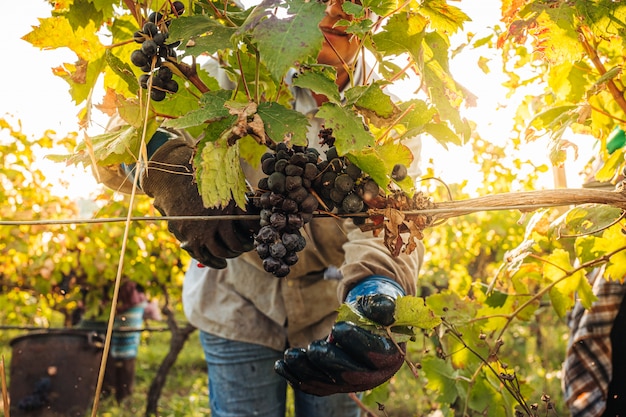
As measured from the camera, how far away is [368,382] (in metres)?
1.02

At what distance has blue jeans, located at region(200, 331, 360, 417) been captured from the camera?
6.24 feet

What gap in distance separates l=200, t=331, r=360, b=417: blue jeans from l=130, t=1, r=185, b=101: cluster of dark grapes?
116cm

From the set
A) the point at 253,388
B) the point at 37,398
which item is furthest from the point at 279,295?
the point at 37,398

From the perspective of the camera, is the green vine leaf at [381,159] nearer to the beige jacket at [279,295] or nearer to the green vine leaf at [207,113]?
the green vine leaf at [207,113]

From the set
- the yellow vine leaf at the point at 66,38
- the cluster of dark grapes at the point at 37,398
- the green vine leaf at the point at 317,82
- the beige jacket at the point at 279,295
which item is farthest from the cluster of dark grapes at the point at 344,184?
the cluster of dark grapes at the point at 37,398

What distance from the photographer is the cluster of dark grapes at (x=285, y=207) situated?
977 millimetres

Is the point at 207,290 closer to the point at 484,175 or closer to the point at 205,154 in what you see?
the point at 205,154

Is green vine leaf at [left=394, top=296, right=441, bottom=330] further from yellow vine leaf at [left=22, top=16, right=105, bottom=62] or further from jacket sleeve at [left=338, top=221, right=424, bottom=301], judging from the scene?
yellow vine leaf at [left=22, top=16, right=105, bottom=62]

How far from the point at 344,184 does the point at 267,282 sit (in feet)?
3.37

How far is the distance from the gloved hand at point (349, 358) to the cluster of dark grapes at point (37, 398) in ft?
11.6

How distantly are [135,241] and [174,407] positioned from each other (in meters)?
1.56

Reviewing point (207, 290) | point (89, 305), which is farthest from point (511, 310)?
point (89, 305)

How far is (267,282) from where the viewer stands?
195 cm

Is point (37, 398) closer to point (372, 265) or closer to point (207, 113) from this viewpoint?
point (372, 265)
